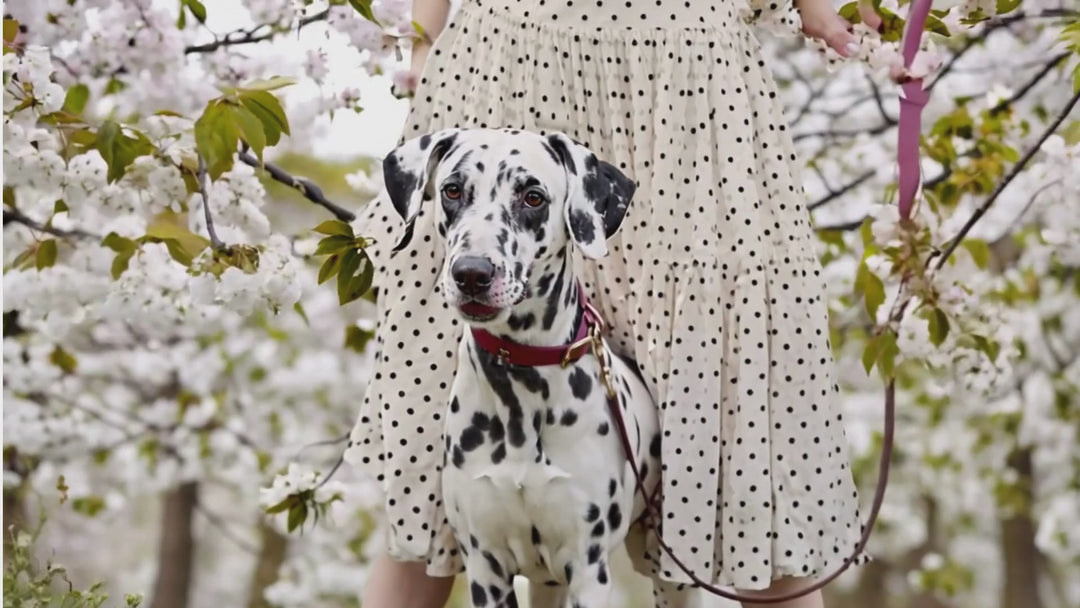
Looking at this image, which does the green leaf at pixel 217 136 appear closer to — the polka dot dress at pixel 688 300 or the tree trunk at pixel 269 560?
the polka dot dress at pixel 688 300

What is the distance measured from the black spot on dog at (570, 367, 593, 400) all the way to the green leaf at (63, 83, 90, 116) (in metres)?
2.14

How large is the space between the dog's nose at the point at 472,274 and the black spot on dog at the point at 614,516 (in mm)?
561

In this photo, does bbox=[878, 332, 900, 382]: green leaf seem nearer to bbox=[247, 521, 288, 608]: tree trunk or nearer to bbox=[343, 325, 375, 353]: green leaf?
bbox=[343, 325, 375, 353]: green leaf

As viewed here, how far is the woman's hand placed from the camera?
3281 millimetres

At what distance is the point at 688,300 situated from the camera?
303 centimetres

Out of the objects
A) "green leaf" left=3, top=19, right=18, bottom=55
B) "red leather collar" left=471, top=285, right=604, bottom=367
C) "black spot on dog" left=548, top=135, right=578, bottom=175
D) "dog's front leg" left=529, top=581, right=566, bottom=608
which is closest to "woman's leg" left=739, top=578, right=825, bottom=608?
"dog's front leg" left=529, top=581, right=566, bottom=608

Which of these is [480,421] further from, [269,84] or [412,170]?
[269,84]

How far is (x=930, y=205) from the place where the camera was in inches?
139

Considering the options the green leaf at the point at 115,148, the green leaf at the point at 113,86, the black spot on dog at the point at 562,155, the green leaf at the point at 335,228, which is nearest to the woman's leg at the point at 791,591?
the black spot on dog at the point at 562,155

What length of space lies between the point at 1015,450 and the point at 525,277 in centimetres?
813

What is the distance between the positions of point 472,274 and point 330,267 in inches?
24.4

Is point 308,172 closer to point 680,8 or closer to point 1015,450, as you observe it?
point 1015,450

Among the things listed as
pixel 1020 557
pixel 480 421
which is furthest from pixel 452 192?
pixel 1020 557

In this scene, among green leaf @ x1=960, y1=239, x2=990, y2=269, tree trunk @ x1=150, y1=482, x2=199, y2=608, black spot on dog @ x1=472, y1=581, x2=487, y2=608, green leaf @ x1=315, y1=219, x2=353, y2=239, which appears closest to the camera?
black spot on dog @ x1=472, y1=581, x2=487, y2=608
